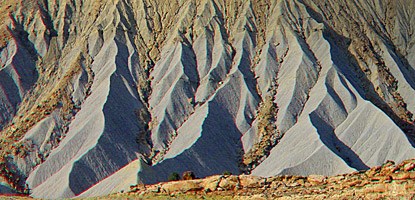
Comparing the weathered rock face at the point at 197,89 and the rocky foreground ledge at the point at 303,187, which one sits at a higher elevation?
the weathered rock face at the point at 197,89

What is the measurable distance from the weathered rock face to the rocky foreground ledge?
40.7 metres

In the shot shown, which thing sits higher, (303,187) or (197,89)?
(197,89)

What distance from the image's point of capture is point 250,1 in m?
102

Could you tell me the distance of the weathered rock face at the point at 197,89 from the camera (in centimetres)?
7588

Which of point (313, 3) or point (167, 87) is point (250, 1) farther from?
point (167, 87)

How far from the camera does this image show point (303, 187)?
19.9 m

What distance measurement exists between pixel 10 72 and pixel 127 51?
1442 cm

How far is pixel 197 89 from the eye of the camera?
88.9m

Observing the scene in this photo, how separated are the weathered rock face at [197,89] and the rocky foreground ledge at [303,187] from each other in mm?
40721

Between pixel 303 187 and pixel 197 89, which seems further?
pixel 197 89

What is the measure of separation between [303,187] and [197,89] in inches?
2727

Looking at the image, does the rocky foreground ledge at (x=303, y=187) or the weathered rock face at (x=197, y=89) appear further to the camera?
the weathered rock face at (x=197, y=89)

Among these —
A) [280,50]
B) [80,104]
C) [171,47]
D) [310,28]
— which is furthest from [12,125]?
[310,28]

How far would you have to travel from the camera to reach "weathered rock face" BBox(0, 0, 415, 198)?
249 ft
